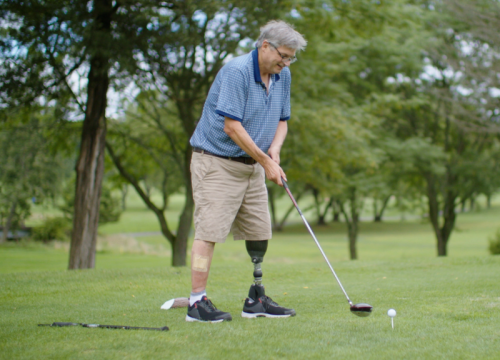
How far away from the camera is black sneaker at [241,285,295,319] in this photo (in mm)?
3459

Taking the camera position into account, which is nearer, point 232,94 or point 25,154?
point 232,94

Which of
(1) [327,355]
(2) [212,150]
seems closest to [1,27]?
(2) [212,150]

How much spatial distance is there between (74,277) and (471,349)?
4171 millimetres

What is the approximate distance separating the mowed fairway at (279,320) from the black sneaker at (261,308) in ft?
0.44

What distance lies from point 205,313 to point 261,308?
0.41 m

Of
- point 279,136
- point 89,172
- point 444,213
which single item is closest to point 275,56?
point 279,136

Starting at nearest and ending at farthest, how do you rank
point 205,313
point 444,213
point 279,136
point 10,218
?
point 205,313, point 279,136, point 10,218, point 444,213

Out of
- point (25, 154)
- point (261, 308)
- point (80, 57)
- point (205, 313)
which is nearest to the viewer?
point (205, 313)

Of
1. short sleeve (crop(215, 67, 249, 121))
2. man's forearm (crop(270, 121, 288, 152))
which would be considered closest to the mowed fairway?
man's forearm (crop(270, 121, 288, 152))

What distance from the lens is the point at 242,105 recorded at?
339cm

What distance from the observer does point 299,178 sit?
43.5ft

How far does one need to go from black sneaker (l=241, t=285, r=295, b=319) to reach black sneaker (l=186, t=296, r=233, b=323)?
0.60 feet

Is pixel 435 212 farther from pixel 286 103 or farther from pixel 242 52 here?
pixel 286 103

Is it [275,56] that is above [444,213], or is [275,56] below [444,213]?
above
